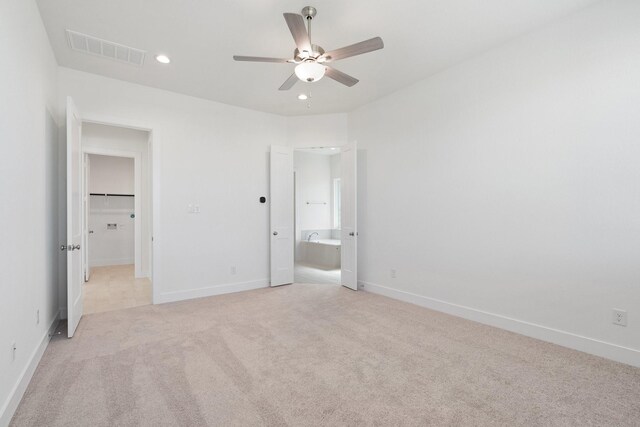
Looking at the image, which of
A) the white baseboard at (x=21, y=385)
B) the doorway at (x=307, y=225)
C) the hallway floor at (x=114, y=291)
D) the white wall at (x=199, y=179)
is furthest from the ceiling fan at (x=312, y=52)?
the hallway floor at (x=114, y=291)

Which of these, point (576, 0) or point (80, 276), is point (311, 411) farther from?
point (576, 0)

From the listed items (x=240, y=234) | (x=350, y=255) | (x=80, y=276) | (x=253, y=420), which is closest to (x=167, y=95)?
(x=240, y=234)

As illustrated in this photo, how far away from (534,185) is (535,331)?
4.51 ft

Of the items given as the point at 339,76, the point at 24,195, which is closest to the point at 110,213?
the point at 24,195

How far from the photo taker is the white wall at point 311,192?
7.66m

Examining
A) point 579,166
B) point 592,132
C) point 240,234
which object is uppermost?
point 592,132

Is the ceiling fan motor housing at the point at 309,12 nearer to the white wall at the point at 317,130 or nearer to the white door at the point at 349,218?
the white door at the point at 349,218

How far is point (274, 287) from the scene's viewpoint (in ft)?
16.0

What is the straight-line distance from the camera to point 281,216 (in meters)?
5.00

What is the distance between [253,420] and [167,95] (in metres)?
4.04

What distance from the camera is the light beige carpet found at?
1.77m

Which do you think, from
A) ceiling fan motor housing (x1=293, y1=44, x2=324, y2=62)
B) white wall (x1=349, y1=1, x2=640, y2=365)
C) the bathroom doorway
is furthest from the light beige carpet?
the bathroom doorway

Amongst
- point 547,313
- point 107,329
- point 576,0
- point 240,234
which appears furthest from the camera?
point 240,234

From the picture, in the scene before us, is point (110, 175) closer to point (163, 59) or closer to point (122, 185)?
point (122, 185)
